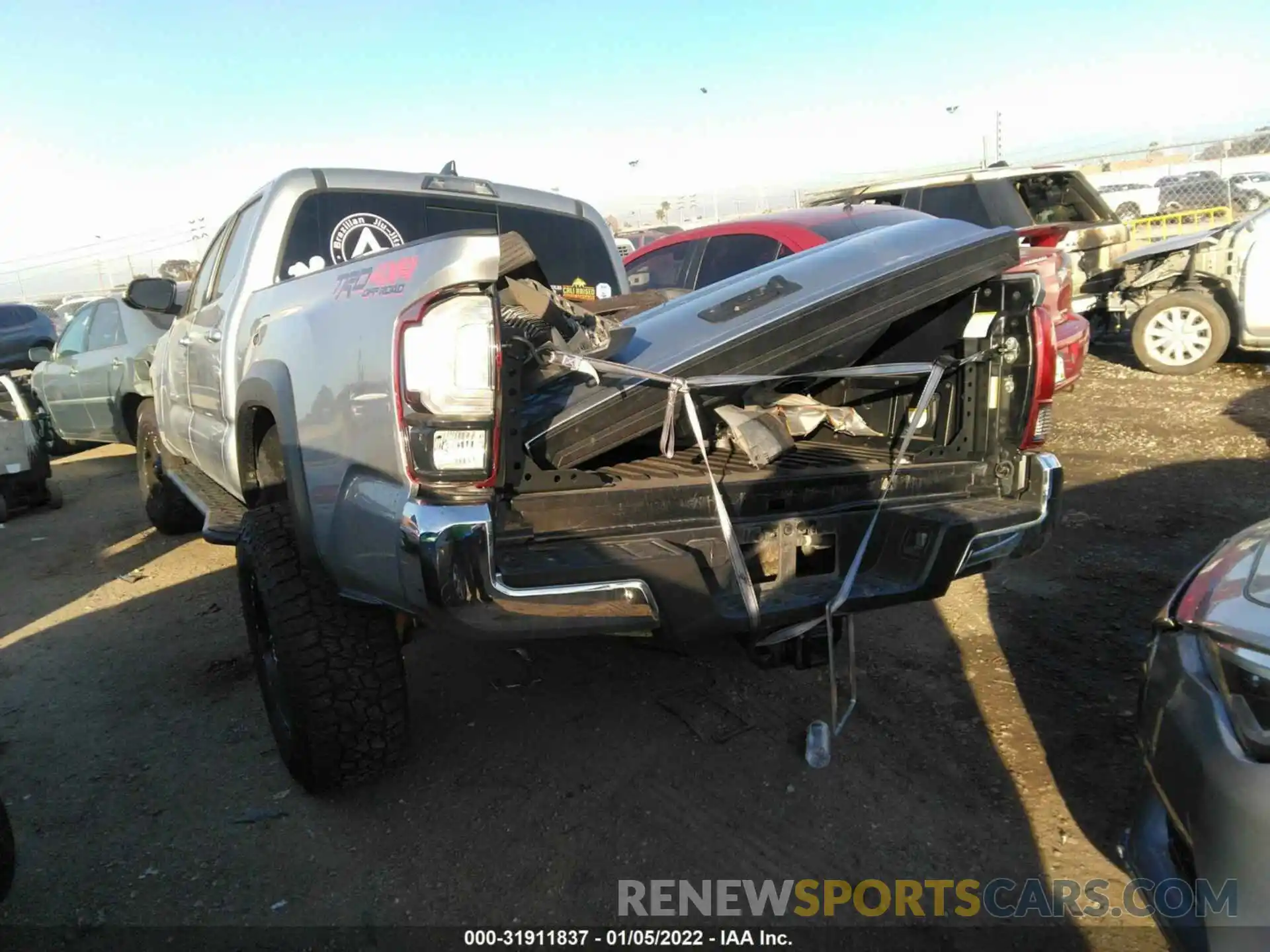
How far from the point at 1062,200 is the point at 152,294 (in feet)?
30.3

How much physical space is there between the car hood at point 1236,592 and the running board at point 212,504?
9.86 ft

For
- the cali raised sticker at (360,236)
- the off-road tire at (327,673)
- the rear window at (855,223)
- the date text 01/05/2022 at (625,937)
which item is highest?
the cali raised sticker at (360,236)

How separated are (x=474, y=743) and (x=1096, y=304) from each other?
30.8 feet

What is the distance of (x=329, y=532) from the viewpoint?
264cm

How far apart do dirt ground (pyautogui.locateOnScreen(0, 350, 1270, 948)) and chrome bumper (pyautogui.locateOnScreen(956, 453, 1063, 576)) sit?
731mm

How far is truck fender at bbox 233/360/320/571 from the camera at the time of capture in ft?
9.05

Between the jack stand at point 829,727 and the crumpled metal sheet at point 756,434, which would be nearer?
the crumpled metal sheet at point 756,434

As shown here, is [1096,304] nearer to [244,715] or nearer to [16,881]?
[244,715]

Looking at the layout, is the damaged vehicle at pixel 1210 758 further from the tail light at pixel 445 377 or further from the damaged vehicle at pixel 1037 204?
the damaged vehicle at pixel 1037 204

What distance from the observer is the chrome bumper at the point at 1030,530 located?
279cm

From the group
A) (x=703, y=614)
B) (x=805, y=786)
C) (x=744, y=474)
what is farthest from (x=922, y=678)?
(x=703, y=614)

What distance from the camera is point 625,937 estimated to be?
7.68 feet

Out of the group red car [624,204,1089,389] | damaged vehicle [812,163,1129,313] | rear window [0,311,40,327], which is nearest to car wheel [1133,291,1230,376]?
damaged vehicle [812,163,1129,313]

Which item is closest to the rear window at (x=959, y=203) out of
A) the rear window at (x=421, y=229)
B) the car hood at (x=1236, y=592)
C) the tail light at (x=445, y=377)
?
the rear window at (x=421, y=229)
